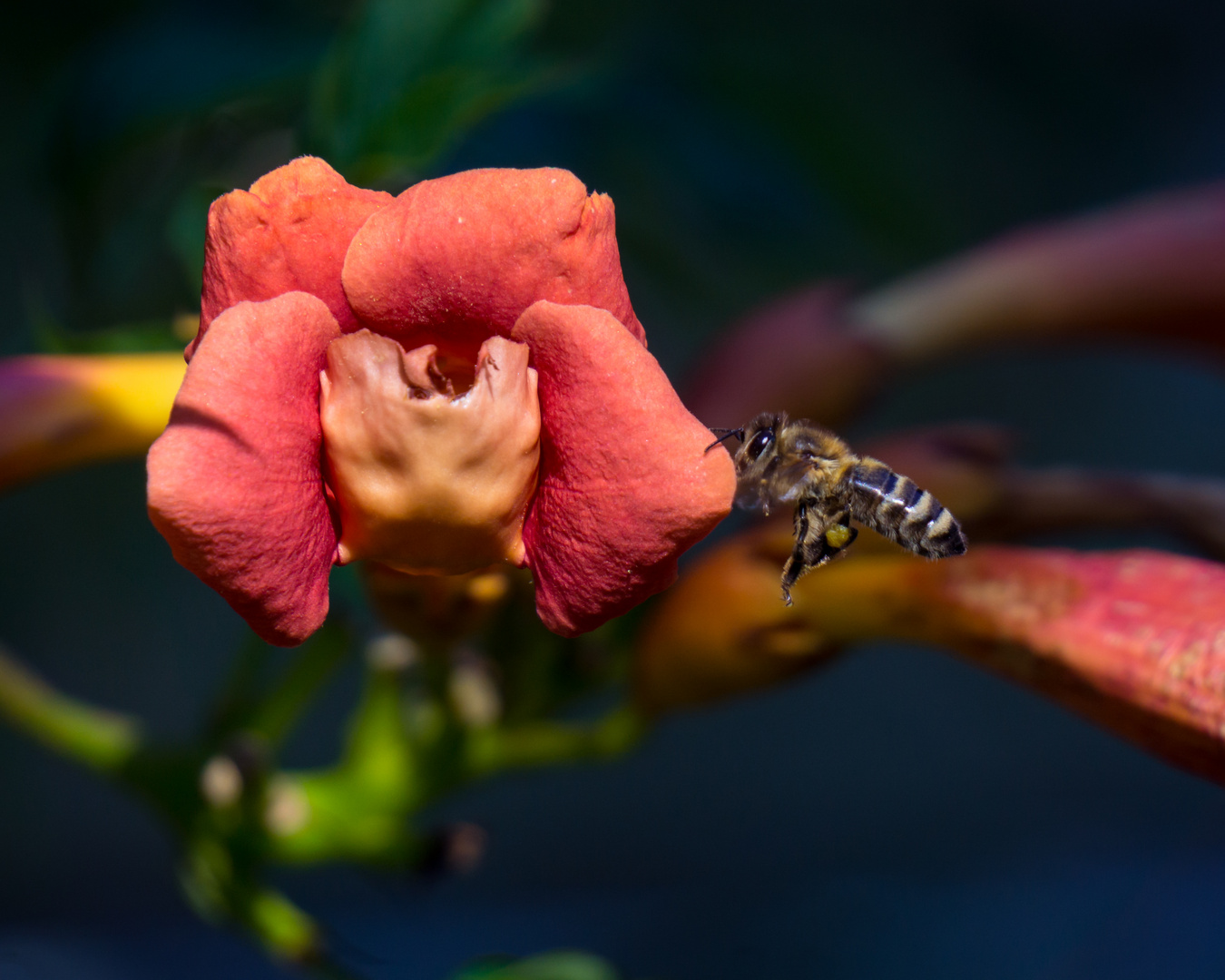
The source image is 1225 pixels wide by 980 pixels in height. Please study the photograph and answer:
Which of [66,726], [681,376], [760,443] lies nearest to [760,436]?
[760,443]

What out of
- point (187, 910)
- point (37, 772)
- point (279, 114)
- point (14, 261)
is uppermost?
point (14, 261)

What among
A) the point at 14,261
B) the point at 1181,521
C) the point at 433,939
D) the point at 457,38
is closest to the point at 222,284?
the point at 457,38

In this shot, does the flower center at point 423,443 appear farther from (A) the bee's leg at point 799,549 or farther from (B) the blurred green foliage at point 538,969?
(B) the blurred green foliage at point 538,969

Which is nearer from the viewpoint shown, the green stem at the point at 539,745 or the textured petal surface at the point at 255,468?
the textured petal surface at the point at 255,468

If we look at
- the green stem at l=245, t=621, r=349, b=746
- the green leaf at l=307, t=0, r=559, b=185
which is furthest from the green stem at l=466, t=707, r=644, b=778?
the green leaf at l=307, t=0, r=559, b=185

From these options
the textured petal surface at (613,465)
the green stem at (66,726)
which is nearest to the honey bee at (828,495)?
the textured petal surface at (613,465)

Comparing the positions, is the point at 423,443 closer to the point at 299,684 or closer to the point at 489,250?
the point at 489,250

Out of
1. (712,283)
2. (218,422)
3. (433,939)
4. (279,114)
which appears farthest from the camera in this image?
(433,939)

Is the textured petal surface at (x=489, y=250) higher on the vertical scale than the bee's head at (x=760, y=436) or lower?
lower

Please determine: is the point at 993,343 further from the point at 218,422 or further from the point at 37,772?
the point at 37,772
